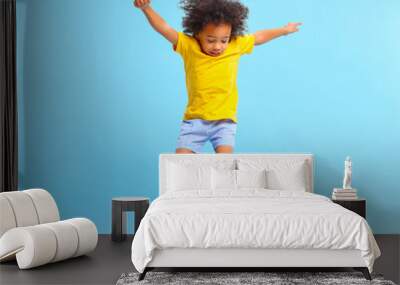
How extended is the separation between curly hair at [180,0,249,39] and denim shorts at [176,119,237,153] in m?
0.93

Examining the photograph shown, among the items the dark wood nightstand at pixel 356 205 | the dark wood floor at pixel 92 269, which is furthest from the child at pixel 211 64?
the dark wood floor at pixel 92 269

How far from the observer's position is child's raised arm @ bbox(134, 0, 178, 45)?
7.15 metres

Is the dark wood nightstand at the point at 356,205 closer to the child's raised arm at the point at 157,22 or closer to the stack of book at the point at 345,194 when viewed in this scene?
the stack of book at the point at 345,194

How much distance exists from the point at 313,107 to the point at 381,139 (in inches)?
31.4

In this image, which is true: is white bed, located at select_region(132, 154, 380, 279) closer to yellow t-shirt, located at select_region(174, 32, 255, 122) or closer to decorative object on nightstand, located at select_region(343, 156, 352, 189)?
decorative object on nightstand, located at select_region(343, 156, 352, 189)

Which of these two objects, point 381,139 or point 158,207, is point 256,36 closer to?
point 381,139

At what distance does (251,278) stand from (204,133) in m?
2.57

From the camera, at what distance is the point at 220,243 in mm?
4750

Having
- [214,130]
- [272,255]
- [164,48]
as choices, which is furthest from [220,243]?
[164,48]

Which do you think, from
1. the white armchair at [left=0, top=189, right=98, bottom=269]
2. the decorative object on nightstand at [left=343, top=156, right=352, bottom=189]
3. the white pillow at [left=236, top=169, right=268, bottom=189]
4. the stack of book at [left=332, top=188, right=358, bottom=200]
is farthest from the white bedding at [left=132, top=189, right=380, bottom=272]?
the decorative object on nightstand at [left=343, top=156, right=352, bottom=189]

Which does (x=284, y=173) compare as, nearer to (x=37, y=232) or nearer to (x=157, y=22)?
(x=157, y=22)

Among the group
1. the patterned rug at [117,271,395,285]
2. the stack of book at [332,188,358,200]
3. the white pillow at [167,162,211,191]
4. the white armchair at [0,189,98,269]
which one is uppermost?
the white pillow at [167,162,211,191]

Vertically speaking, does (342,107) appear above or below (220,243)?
above

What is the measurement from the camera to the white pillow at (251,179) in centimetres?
643
